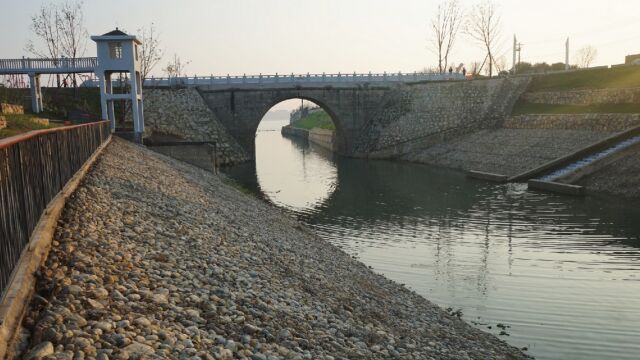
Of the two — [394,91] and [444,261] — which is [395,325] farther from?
[394,91]

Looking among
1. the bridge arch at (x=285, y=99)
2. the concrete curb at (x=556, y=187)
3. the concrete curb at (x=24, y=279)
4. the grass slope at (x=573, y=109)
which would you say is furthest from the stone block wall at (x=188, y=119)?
the concrete curb at (x=24, y=279)

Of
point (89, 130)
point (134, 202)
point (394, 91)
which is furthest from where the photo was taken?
point (394, 91)

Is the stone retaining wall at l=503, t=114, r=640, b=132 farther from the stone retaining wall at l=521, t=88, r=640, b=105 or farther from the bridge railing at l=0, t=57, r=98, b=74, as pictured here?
the bridge railing at l=0, t=57, r=98, b=74

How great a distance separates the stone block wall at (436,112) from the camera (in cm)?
5936

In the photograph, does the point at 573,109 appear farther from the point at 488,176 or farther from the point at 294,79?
the point at 294,79

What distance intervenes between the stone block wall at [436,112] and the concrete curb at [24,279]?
53.4 m

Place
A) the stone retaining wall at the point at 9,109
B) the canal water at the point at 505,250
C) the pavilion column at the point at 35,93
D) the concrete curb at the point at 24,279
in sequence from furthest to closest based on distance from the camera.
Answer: the pavilion column at the point at 35,93 < the stone retaining wall at the point at 9,109 < the canal water at the point at 505,250 < the concrete curb at the point at 24,279

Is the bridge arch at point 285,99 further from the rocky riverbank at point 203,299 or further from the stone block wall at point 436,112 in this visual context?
the rocky riverbank at point 203,299

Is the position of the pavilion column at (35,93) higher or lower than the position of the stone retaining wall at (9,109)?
higher

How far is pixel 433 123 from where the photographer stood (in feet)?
203

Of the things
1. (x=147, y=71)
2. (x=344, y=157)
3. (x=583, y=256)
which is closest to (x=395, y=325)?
(x=583, y=256)

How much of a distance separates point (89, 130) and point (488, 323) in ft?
63.8

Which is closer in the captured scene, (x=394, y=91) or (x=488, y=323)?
(x=488, y=323)

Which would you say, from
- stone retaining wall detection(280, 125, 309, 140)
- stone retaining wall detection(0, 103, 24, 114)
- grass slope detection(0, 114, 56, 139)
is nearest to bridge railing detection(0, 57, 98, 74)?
stone retaining wall detection(0, 103, 24, 114)
